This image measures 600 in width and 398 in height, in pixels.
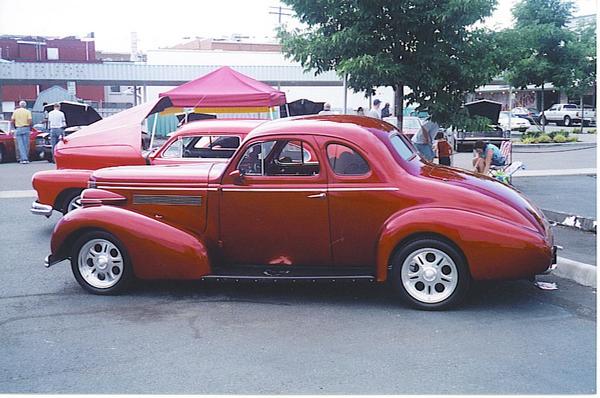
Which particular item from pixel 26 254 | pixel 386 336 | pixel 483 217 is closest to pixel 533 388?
pixel 386 336

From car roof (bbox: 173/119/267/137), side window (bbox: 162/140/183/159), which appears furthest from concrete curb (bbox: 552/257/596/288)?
side window (bbox: 162/140/183/159)

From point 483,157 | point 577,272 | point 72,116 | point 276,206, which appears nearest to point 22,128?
point 72,116

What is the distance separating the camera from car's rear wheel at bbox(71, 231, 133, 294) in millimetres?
6695

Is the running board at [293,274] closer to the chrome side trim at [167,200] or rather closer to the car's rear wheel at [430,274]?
the car's rear wheel at [430,274]

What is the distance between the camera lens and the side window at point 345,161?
633 cm

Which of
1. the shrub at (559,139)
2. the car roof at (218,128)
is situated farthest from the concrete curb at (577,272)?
the shrub at (559,139)

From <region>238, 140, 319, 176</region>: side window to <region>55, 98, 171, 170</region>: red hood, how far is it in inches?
155

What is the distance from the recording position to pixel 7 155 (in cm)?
2131

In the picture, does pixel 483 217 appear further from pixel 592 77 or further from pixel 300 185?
pixel 592 77

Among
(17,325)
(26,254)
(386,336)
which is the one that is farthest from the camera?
(26,254)

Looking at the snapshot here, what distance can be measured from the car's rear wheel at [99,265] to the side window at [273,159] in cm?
150

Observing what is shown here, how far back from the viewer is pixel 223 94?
15.8 meters

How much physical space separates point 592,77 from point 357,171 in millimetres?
29243

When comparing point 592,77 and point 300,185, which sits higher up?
point 592,77
